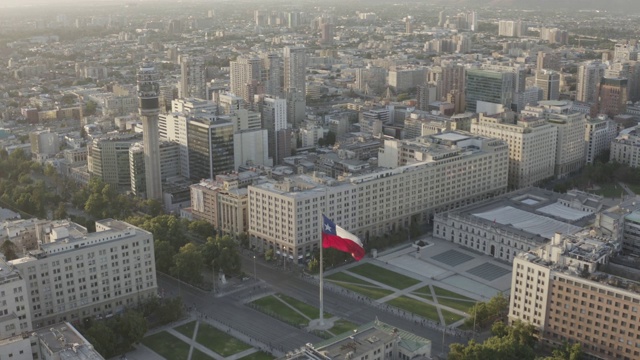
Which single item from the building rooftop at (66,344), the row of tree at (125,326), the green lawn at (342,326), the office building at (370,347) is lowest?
the green lawn at (342,326)

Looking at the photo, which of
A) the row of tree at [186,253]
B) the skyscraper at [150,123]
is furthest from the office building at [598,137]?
the skyscraper at [150,123]

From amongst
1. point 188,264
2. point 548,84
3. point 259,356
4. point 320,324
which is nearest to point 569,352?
point 320,324

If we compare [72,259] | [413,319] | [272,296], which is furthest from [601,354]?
[72,259]

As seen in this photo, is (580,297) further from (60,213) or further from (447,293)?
(60,213)

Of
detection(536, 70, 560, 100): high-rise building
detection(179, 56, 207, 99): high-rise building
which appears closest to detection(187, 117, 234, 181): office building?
detection(179, 56, 207, 99): high-rise building

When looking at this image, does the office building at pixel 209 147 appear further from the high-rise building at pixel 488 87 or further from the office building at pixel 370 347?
the high-rise building at pixel 488 87

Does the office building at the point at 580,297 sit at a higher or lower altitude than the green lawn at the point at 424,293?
higher

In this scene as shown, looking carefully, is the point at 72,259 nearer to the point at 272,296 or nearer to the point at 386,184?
the point at 272,296
